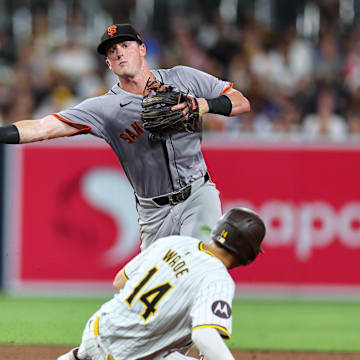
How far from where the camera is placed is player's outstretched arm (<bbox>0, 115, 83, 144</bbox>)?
5.46 meters

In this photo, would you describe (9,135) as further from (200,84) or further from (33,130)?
(200,84)

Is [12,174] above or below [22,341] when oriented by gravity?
above

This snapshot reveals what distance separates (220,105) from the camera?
18.9ft

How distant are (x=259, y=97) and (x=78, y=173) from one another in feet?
10.8

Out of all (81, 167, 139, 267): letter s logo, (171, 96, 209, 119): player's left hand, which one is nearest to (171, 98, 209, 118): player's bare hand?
(171, 96, 209, 119): player's left hand

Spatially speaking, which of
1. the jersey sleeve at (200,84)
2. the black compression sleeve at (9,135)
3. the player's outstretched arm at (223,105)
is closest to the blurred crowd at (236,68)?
the jersey sleeve at (200,84)

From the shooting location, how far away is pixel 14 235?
1035cm

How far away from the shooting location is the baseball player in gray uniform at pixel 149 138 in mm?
5867

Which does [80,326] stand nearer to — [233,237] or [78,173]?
[78,173]

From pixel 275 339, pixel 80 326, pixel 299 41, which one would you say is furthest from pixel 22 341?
pixel 299 41

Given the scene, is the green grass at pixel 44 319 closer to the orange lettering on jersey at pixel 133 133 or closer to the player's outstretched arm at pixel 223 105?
the orange lettering on jersey at pixel 133 133

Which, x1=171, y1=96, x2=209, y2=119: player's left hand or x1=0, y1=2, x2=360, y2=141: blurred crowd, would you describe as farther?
x1=0, y1=2, x2=360, y2=141: blurred crowd

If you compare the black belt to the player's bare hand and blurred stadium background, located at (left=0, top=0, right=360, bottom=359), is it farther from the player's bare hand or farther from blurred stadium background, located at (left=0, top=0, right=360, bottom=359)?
blurred stadium background, located at (left=0, top=0, right=360, bottom=359)

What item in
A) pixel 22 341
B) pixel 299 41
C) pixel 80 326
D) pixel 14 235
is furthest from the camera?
pixel 299 41
